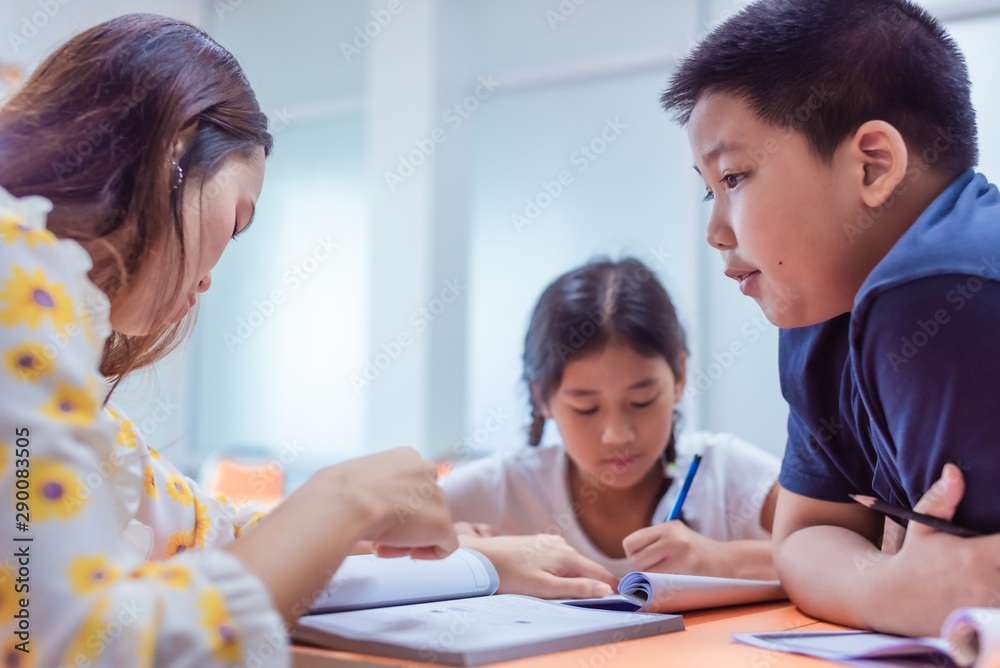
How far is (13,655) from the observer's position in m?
0.43


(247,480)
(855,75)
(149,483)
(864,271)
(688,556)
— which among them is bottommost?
(247,480)

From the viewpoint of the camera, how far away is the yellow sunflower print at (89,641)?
0.41m

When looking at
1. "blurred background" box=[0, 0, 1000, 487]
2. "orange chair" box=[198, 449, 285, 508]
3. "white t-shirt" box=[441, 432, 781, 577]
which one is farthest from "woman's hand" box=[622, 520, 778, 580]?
"orange chair" box=[198, 449, 285, 508]

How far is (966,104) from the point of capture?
2.62 ft

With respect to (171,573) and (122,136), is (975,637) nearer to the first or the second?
(171,573)

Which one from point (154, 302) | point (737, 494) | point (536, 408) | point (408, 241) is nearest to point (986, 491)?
point (154, 302)

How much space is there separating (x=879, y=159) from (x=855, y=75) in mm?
85

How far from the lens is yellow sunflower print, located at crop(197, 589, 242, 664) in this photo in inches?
17.1

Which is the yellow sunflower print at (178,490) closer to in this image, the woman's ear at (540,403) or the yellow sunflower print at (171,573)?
the yellow sunflower print at (171,573)

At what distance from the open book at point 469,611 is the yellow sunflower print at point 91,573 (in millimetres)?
184

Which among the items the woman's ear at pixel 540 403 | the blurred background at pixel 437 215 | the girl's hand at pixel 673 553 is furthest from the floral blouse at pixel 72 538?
the blurred background at pixel 437 215

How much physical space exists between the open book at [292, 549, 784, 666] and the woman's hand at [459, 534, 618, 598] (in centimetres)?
3

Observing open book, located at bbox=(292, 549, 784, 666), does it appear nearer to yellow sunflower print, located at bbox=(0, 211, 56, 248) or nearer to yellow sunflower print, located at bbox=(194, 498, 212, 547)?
yellow sunflower print, located at bbox=(194, 498, 212, 547)

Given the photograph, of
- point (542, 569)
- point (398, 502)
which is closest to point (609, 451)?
point (542, 569)
